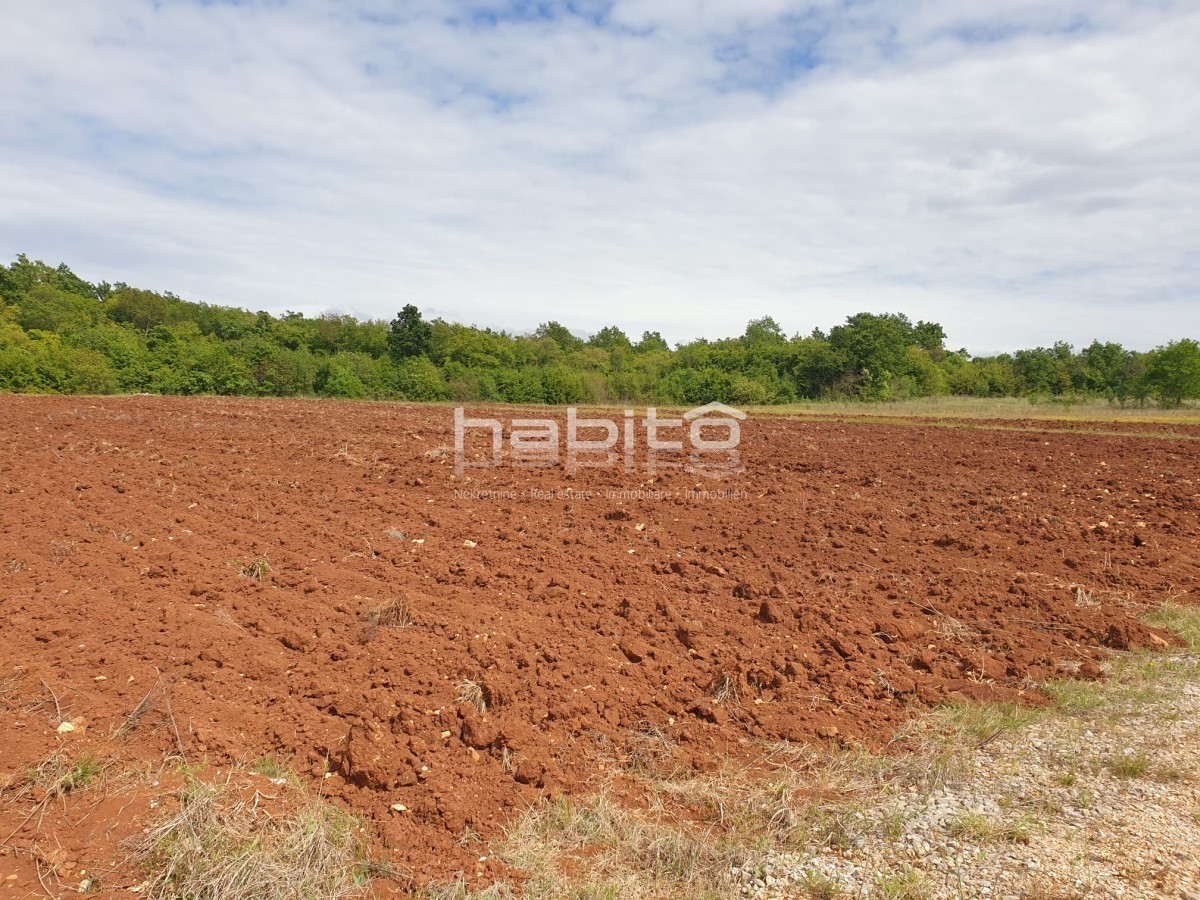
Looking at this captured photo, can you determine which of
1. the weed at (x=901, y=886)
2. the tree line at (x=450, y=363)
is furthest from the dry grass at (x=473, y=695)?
the tree line at (x=450, y=363)

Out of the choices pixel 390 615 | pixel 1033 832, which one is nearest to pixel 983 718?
pixel 1033 832

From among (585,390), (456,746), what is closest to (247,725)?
(456,746)

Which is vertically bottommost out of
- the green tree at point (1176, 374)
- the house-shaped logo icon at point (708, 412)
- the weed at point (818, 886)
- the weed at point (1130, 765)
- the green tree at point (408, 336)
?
the weed at point (818, 886)

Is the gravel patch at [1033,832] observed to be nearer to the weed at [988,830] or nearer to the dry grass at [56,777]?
the weed at [988,830]

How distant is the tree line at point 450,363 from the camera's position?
43.1 m

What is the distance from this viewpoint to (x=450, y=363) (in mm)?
59625

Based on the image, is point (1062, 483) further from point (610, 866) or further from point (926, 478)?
point (610, 866)

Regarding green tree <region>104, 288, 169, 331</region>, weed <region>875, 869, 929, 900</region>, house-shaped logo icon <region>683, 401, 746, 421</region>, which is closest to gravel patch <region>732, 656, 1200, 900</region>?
weed <region>875, 869, 929, 900</region>

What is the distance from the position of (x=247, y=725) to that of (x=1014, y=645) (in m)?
5.78

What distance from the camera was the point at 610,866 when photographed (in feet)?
10.4

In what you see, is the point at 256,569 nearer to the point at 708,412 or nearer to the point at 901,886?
the point at 901,886

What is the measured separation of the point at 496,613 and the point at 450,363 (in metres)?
56.2

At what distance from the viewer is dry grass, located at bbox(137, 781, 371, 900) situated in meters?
2.76

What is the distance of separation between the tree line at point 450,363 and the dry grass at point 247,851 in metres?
45.6
